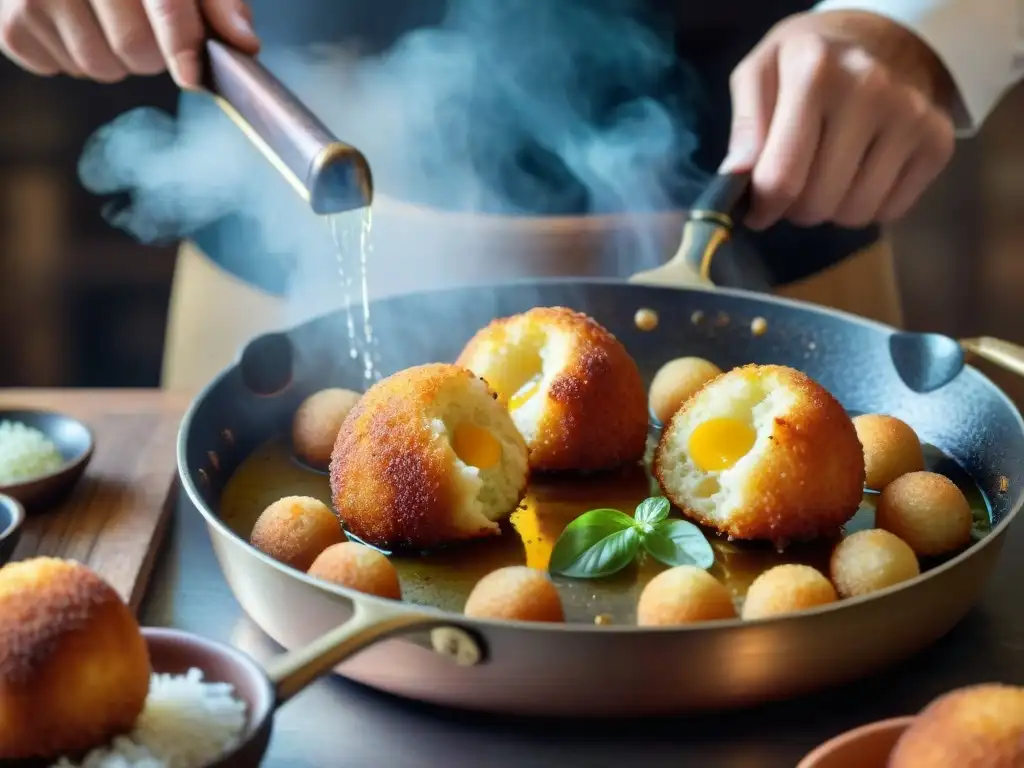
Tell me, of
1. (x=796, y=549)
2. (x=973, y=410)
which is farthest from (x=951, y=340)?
(x=796, y=549)

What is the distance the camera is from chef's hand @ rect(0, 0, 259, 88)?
121cm

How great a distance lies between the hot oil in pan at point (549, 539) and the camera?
0.87 m

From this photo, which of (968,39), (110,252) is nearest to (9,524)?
(968,39)

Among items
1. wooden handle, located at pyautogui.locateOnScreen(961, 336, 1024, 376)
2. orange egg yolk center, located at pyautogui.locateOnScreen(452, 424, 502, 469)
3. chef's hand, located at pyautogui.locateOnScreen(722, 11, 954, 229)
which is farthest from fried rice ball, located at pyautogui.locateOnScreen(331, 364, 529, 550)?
chef's hand, located at pyautogui.locateOnScreen(722, 11, 954, 229)

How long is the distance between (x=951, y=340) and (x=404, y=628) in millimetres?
673

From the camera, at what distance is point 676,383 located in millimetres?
1133

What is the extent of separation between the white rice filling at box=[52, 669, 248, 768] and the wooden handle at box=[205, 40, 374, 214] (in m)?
0.45

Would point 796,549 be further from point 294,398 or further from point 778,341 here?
point 294,398

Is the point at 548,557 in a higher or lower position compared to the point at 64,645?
lower

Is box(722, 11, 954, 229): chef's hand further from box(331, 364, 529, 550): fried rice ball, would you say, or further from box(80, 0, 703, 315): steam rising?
box(331, 364, 529, 550): fried rice ball

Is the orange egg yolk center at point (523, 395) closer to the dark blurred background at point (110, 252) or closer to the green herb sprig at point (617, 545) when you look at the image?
the green herb sprig at point (617, 545)

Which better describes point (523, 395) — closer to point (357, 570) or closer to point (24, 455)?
point (357, 570)

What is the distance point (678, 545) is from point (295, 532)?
0.90ft

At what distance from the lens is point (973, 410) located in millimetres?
1099
